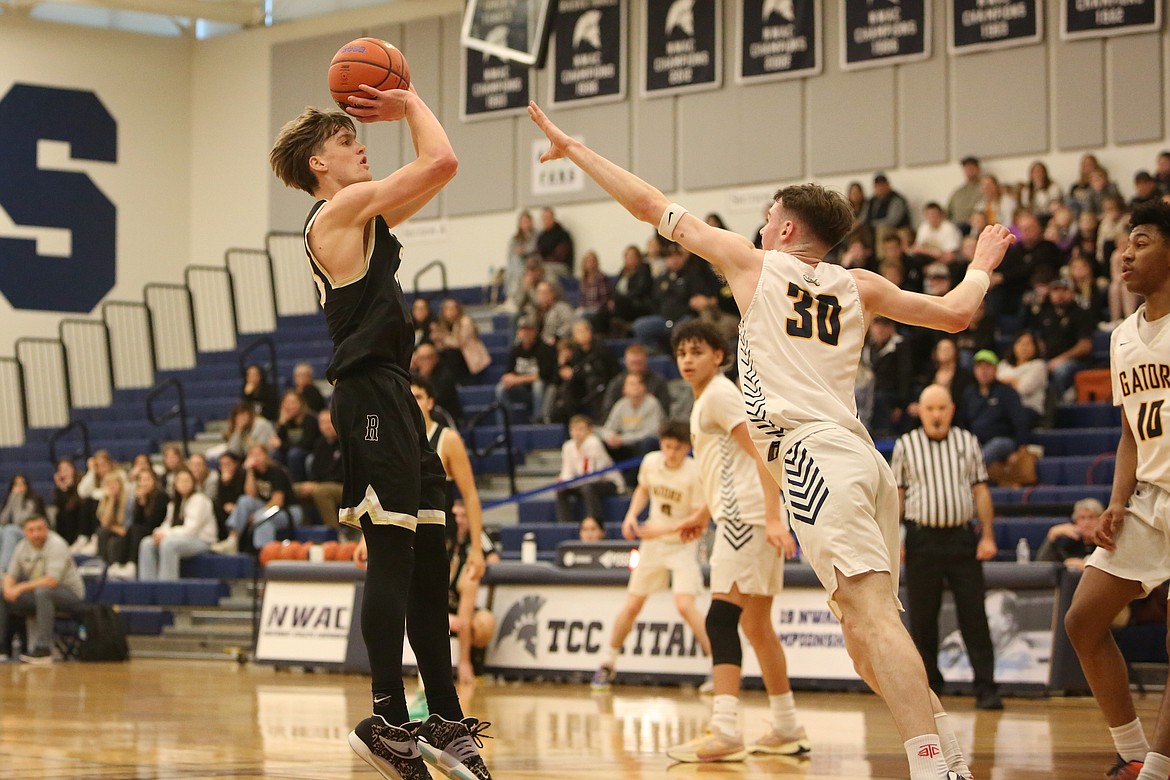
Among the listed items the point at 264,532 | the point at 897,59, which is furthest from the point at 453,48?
the point at 264,532

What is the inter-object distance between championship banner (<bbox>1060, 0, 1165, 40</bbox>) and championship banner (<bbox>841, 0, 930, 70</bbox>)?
172 centimetres

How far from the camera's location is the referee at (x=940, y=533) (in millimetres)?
9812

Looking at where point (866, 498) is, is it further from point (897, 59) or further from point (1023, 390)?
point (897, 59)

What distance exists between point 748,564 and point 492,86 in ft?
51.6

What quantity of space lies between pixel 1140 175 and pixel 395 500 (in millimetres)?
12520

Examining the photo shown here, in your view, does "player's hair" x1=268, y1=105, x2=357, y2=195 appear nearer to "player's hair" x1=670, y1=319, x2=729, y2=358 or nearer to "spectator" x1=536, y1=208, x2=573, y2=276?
"player's hair" x1=670, y1=319, x2=729, y2=358

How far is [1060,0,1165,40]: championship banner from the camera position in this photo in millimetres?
16688

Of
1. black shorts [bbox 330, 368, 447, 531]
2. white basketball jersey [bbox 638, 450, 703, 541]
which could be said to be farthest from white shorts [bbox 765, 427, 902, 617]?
white basketball jersey [bbox 638, 450, 703, 541]

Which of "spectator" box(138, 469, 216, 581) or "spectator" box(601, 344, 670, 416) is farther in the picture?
"spectator" box(138, 469, 216, 581)

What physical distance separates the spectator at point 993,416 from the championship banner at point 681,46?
7.74m

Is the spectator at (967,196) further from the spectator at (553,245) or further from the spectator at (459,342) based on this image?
the spectator at (459,342)

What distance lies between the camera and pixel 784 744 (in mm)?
6973

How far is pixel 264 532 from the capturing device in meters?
16.0

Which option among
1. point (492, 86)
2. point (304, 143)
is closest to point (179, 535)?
point (492, 86)
